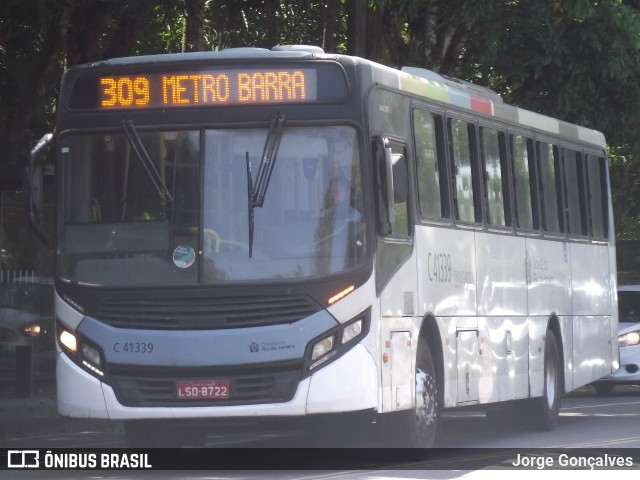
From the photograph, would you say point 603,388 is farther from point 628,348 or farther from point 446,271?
point 446,271

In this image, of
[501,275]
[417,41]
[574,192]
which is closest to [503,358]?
[501,275]

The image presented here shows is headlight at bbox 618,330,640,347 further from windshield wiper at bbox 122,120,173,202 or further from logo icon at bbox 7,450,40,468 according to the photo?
windshield wiper at bbox 122,120,173,202

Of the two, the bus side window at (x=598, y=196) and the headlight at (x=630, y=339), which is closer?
the bus side window at (x=598, y=196)

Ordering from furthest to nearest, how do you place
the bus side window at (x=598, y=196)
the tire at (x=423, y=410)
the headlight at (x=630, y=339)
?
the headlight at (x=630, y=339), the bus side window at (x=598, y=196), the tire at (x=423, y=410)

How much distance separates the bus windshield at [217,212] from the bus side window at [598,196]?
8032mm

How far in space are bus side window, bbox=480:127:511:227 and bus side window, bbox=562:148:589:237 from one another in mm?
2497

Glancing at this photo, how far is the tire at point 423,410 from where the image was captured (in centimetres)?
1273

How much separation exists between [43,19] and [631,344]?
10.0 m

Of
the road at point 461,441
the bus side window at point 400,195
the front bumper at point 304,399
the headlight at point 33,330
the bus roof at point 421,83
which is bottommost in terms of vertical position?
the road at point 461,441

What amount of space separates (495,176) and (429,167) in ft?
6.70

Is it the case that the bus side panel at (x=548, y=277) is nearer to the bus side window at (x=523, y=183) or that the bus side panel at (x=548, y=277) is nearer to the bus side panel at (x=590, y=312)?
the bus side window at (x=523, y=183)

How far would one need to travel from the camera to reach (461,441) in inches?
600

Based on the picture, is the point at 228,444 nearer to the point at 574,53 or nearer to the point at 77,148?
the point at 77,148

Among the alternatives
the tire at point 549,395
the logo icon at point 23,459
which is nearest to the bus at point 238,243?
the logo icon at point 23,459
